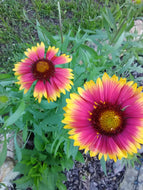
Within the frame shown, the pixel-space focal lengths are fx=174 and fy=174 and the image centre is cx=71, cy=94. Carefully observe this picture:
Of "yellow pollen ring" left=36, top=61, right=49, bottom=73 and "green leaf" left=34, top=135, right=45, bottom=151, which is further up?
"yellow pollen ring" left=36, top=61, right=49, bottom=73

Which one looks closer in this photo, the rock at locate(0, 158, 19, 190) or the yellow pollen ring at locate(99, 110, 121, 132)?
the yellow pollen ring at locate(99, 110, 121, 132)

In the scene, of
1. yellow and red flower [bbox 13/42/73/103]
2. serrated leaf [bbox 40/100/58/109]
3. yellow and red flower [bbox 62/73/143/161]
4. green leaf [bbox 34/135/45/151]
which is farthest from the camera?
green leaf [bbox 34/135/45/151]

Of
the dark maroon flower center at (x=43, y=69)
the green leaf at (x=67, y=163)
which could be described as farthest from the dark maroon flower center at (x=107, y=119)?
the green leaf at (x=67, y=163)

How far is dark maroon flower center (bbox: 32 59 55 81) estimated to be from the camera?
3.43 feet

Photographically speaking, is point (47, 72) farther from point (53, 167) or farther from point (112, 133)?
point (53, 167)

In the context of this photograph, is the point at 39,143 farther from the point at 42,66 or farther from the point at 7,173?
the point at 42,66

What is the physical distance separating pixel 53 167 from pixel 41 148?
8.3 inches

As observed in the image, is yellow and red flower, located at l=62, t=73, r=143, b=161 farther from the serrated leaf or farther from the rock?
the rock

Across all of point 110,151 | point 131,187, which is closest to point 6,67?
point 110,151

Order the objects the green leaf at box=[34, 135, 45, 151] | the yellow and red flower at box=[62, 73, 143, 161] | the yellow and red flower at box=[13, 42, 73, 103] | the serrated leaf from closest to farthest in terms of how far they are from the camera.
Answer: the yellow and red flower at box=[62, 73, 143, 161], the yellow and red flower at box=[13, 42, 73, 103], the serrated leaf, the green leaf at box=[34, 135, 45, 151]

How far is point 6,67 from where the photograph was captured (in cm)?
207

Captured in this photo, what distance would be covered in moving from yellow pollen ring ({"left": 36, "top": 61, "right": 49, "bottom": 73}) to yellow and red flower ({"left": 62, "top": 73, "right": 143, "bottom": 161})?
0.29 m

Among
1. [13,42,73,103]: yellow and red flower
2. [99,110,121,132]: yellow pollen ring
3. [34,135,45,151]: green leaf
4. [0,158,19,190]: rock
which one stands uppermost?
→ [13,42,73,103]: yellow and red flower

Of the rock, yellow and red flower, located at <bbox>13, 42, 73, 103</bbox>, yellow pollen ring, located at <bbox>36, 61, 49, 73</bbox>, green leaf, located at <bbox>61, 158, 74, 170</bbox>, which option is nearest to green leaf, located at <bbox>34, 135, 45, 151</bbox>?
green leaf, located at <bbox>61, 158, 74, 170</bbox>
